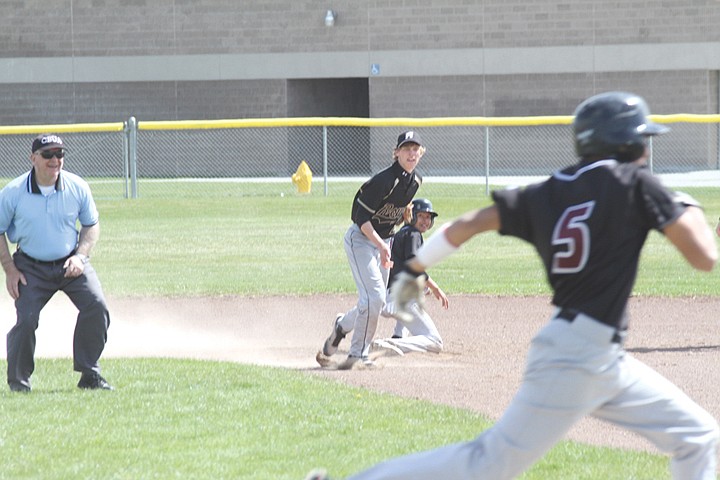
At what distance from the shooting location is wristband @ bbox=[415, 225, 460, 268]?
4.68 meters

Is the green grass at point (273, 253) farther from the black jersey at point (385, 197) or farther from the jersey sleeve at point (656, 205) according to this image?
the jersey sleeve at point (656, 205)

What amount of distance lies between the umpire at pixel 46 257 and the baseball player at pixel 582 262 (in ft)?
14.7

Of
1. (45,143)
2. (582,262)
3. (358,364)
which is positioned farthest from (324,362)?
(582,262)

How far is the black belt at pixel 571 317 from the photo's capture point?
4.45m

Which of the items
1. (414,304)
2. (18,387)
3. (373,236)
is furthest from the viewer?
(414,304)

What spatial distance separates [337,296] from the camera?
14406 mm

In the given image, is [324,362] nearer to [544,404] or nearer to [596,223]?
[544,404]

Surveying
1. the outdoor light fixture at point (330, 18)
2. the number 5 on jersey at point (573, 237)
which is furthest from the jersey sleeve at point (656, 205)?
the outdoor light fixture at point (330, 18)

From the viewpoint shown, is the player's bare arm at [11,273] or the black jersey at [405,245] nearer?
the player's bare arm at [11,273]

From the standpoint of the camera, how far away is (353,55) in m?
34.3

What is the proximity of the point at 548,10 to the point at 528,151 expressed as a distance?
401 cm

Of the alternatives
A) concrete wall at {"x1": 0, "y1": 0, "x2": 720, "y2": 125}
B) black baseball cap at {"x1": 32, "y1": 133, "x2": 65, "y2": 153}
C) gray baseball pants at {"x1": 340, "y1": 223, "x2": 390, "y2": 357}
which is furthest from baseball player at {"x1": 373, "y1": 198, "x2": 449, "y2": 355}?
concrete wall at {"x1": 0, "y1": 0, "x2": 720, "y2": 125}

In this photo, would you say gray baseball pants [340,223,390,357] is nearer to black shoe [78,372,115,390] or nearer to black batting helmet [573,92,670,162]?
black shoe [78,372,115,390]

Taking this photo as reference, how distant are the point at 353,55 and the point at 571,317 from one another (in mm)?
30408
